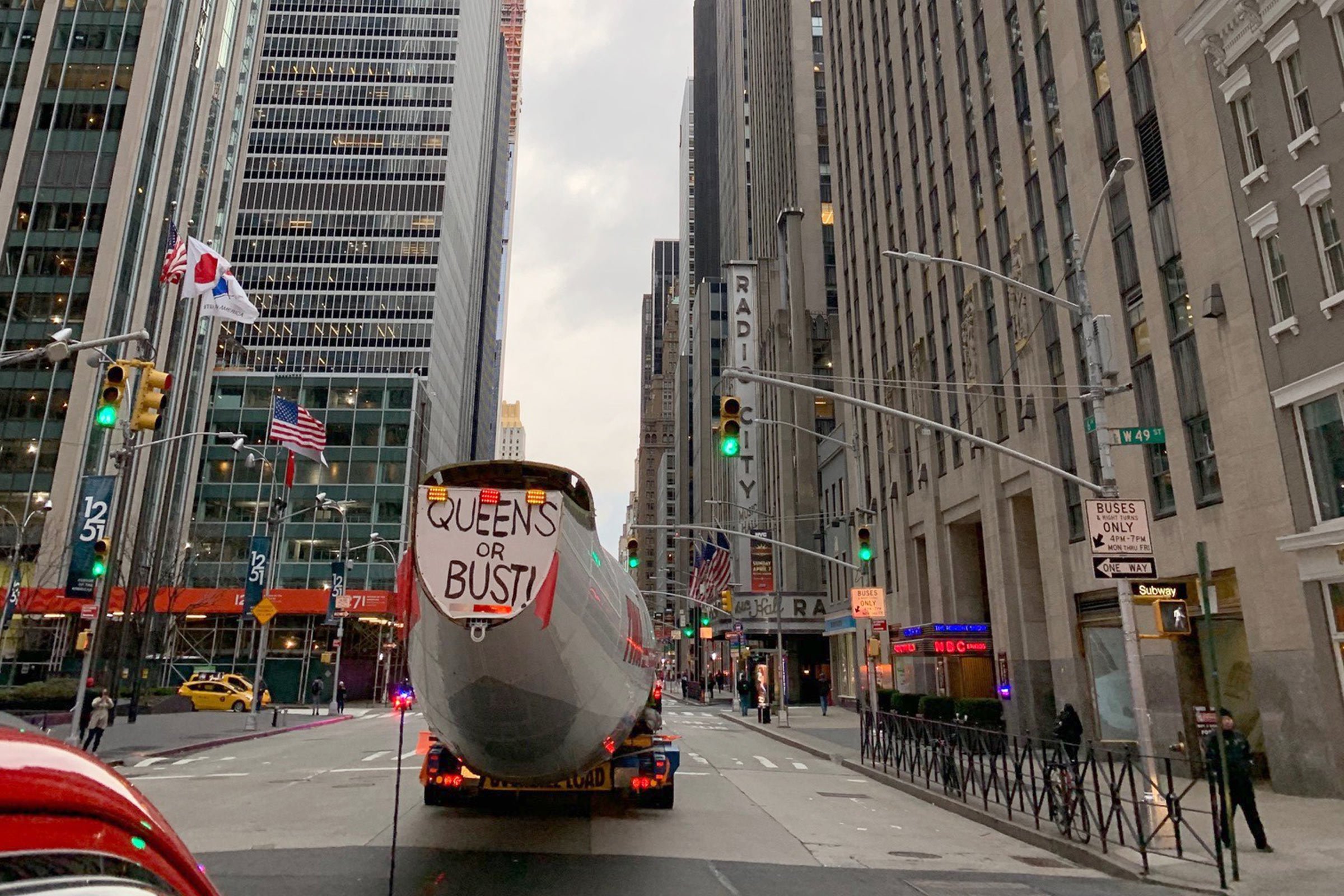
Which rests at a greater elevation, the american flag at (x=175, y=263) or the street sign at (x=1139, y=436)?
the american flag at (x=175, y=263)

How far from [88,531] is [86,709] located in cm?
948

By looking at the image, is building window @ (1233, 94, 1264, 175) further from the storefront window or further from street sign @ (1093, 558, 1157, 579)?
the storefront window

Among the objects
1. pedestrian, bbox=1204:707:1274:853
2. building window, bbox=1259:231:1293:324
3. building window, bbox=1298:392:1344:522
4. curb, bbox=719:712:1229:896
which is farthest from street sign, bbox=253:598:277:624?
building window, bbox=1259:231:1293:324

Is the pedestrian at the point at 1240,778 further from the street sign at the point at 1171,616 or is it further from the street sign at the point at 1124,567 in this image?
the street sign at the point at 1124,567

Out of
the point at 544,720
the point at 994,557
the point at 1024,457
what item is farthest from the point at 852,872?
the point at 994,557

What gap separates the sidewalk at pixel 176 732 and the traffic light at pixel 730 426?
17001 millimetres

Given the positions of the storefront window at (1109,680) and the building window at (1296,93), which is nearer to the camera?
the building window at (1296,93)

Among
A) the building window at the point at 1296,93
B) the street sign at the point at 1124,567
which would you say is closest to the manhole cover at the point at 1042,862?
the street sign at the point at 1124,567

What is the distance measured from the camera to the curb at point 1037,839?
1084 cm

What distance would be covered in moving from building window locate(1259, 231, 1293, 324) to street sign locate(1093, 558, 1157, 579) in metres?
8.59

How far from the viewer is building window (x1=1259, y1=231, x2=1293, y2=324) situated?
722 inches

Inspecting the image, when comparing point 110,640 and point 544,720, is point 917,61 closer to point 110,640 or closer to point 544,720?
point 544,720

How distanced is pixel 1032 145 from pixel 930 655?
20.7 m

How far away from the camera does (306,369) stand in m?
92.6
